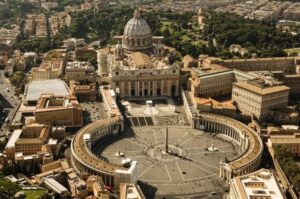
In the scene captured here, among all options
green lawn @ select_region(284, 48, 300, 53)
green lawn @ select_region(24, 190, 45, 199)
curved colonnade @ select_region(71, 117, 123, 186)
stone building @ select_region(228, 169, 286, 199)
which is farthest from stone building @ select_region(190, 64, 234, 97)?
green lawn @ select_region(24, 190, 45, 199)

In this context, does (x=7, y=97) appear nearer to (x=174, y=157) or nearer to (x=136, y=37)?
(x=136, y=37)

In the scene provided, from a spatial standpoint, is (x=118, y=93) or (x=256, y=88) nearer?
(x=256, y=88)

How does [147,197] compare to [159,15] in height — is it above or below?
below

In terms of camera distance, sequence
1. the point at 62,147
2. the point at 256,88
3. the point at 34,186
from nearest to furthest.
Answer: the point at 34,186
the point at 62,147
the point at 256,88

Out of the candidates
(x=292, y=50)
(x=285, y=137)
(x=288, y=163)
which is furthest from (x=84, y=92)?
(x=292, y=50)

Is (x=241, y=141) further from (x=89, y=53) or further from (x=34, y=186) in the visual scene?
(x=89, y=53)

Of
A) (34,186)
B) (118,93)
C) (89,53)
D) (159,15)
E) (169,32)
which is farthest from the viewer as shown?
(159,15)

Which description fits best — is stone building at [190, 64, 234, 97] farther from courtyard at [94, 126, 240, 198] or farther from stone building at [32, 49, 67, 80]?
stone building at [32, 49, 67, 80]

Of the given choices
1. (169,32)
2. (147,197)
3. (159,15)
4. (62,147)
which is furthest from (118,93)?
(159,15)

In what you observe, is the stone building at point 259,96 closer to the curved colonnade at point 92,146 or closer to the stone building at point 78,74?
the curved colonnade at point 92,146
